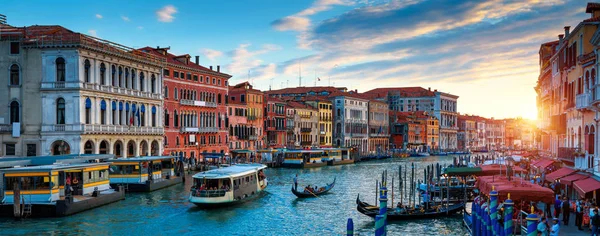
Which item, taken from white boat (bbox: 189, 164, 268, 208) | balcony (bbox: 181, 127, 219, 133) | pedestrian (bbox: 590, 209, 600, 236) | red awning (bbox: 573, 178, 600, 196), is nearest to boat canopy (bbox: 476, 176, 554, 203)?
red awning (bbox: 573, 178, 600, 196)

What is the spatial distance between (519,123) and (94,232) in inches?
4889

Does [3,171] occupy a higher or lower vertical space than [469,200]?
higher

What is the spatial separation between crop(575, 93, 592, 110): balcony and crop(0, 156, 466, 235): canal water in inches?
181

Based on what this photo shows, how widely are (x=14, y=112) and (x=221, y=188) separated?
12.5 m

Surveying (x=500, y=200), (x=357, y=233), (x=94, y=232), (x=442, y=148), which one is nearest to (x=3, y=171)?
(x=94, y=232)

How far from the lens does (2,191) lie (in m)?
18.3

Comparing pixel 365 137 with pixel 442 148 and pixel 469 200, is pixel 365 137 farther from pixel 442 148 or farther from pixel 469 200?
pixel 469 200

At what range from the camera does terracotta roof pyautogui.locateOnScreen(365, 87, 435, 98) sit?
8825cm

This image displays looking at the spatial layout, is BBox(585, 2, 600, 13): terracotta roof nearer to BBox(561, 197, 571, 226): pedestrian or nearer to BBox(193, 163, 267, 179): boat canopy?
BBox(561, 197, 571, 226): pedestrian

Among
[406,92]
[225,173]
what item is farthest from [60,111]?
[406,92]

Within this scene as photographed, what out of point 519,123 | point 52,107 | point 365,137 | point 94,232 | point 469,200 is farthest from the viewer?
point 519,123

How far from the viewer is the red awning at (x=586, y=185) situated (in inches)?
543

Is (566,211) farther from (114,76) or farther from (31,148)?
(31,148)

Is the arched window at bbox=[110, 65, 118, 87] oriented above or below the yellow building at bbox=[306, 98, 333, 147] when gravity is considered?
above
